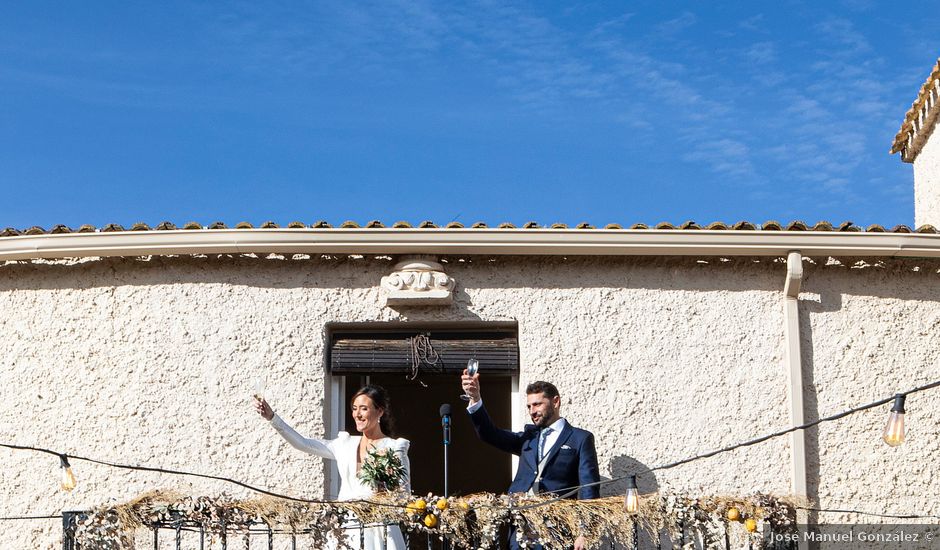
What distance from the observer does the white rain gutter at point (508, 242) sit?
8141 millimetres

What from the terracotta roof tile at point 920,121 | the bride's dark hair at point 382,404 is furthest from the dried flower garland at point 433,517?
the terracotta roof tile at point 920,121

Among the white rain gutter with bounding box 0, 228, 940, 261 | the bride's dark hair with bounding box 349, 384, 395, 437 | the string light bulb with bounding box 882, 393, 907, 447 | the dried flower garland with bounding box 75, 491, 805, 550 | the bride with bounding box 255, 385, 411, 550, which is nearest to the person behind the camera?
the string light bulb with bounding box 882, 393, 907, 447

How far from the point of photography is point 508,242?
816 cm

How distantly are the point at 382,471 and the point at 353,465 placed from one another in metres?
0.31

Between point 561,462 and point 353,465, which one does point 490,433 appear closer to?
point 561,462

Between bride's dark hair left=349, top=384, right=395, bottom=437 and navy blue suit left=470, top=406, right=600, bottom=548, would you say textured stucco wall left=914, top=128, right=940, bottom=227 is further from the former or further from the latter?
bride's dark hair left=349, top=384, right=395, bottom=437

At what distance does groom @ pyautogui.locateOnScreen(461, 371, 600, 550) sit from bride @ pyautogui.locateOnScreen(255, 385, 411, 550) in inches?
19.7

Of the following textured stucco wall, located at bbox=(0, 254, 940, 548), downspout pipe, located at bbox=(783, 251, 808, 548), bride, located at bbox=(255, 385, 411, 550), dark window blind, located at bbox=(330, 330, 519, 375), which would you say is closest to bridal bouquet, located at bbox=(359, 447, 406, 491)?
bride, located at bbox=(255, 385, 411, 550)

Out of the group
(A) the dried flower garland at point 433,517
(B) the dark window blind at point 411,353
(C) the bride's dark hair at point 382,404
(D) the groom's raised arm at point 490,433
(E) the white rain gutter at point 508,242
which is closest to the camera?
(A) the dried flower garland at point 433,517

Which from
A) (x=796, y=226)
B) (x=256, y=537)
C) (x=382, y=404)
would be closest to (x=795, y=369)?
(x=796, y=226)

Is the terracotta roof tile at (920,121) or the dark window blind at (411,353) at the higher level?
the terracotta roof tile at (920,121)

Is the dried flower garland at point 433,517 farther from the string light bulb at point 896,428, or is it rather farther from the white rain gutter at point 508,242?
the white rain gutter at point 508,242

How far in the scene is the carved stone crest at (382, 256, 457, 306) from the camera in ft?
26.9

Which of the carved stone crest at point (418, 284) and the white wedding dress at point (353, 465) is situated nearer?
the white wedding dress at point (353, 465)
